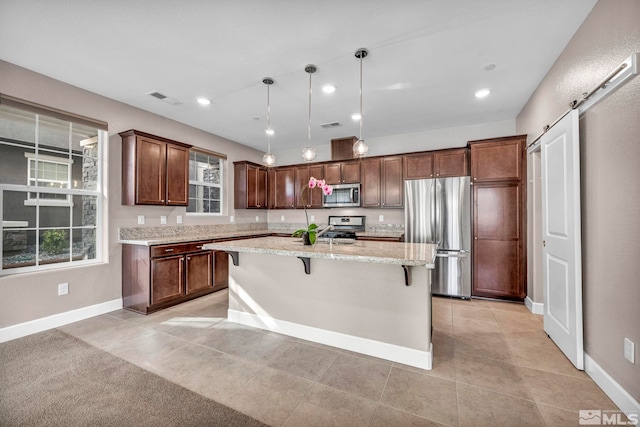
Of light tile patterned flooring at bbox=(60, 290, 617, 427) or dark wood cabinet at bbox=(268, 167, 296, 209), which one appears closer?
light tile patterned flooring at bbox=(60, 290, 617, 427)

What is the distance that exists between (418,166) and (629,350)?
3.42 metres

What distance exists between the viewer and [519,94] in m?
3.41

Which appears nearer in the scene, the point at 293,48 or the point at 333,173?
the point at 293,48

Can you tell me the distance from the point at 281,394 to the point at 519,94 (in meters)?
4.29

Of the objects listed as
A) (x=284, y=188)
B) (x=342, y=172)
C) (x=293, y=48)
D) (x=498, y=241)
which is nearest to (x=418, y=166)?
(x=342, y=172)

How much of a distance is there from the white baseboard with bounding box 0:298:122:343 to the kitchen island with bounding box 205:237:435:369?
174 cm

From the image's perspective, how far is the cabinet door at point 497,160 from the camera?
3725 mm

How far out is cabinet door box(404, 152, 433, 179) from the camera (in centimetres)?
452

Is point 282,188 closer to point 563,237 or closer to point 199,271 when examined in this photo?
point 199,271

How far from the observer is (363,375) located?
81.3 inches

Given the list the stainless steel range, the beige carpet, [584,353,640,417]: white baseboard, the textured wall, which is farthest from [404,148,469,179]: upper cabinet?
the beige carpet

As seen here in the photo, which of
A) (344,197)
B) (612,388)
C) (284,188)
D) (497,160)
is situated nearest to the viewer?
(612,388)

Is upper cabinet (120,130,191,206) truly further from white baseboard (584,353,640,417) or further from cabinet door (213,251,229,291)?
white baseboard (584,353,640,417)

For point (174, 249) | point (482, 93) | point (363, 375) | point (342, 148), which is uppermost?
A: point (482, 93)
